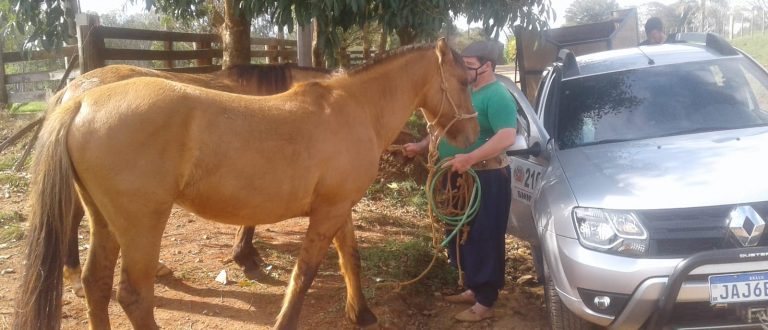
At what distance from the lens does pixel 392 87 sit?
3.71m

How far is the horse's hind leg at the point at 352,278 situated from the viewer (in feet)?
12.5

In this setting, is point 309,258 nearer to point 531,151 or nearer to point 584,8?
point 531,151

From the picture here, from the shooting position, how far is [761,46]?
26.9m

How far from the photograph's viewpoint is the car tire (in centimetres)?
329

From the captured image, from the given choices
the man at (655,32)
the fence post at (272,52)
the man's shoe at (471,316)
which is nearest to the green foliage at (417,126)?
the man at (655,32)

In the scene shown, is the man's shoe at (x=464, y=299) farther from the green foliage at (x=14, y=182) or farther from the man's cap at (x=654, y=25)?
the man's cap at (x=654, y=25)

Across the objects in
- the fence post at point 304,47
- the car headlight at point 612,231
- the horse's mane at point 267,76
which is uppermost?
the fence post at point 304,47

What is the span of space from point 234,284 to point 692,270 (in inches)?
125

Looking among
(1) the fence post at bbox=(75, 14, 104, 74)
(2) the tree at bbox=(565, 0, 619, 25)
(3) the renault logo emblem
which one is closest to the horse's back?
(3) the renault logo emblem

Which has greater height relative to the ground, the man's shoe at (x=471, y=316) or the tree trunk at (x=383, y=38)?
the tree trunk at (x=383, y=38)

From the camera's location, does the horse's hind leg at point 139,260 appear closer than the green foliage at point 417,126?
Yes

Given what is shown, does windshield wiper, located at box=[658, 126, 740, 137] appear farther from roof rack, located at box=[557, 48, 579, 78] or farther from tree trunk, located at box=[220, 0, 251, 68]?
tree trunk, located at box=[220, 0, 251, 68]

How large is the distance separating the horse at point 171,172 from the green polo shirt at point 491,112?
786 millimetres

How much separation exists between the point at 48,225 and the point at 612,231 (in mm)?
2743
